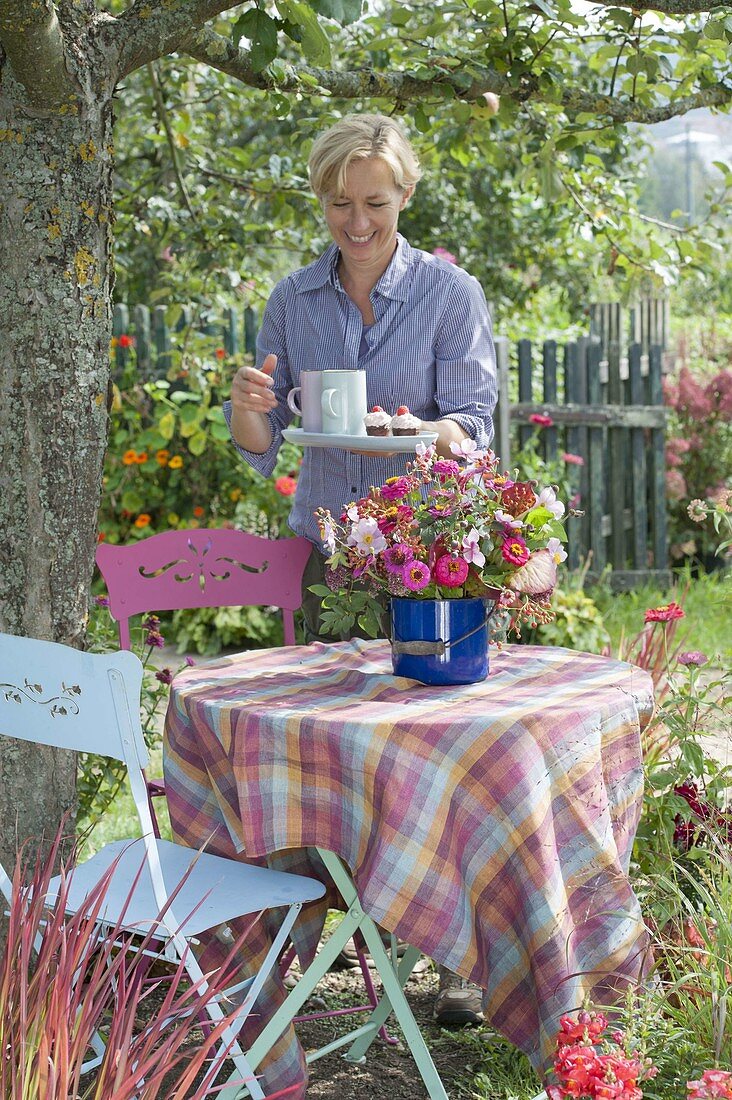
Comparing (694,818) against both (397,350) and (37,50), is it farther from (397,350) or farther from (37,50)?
(37,50)

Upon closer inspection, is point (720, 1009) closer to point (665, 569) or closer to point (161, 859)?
point (161, 859)

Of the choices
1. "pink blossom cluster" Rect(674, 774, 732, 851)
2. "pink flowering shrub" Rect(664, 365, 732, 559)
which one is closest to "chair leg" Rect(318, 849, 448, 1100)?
"pink blossom cluster" Rect(674, 774, 732, 851)

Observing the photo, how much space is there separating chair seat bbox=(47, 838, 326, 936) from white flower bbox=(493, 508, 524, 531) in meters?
0.80

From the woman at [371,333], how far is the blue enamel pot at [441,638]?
1.95 feet

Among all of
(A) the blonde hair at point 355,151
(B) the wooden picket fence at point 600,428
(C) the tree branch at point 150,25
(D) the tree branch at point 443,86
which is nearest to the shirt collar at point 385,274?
(A) the blonde hair at point 355,151

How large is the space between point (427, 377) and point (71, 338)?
91 cm

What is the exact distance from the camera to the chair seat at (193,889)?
235 cm

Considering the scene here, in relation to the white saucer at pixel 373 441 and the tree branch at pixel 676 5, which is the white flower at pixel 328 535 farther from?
the tree branch at pixel 676 5

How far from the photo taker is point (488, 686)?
8.44ft

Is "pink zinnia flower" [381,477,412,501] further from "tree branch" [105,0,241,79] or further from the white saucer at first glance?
"tree branch" [105,0,241,79]

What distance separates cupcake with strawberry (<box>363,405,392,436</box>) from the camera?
2.78 m

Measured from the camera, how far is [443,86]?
12.1 ft

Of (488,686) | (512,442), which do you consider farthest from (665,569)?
(488,686)

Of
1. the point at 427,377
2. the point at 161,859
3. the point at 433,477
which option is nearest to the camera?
the point at 433,477
